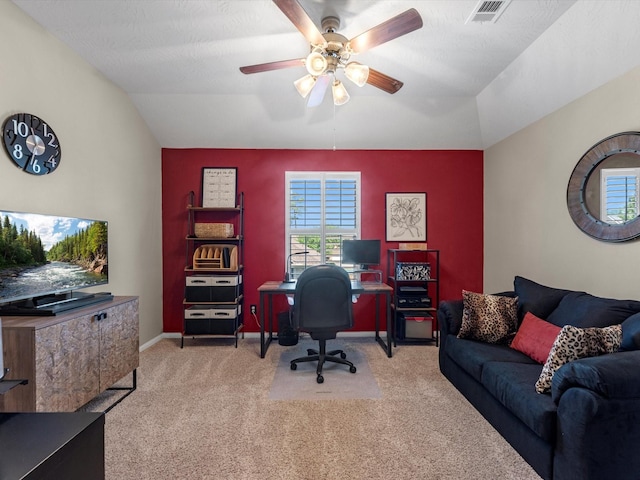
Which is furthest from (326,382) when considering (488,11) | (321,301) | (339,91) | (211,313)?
(488,11)

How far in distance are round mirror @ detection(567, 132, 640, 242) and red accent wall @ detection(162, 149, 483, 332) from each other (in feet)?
5.30

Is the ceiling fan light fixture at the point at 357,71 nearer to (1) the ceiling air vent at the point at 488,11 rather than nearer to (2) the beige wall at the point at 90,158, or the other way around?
(1) the ceiling air vent at the point at 488,11

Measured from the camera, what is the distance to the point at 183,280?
4.22 meters

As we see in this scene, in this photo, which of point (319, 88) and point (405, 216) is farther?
point (405, 216)

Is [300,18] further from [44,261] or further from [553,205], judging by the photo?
[553,205]

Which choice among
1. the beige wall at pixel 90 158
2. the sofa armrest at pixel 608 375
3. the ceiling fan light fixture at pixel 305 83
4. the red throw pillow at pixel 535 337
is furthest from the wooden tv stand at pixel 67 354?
the red throw pillow at pixel 535 337

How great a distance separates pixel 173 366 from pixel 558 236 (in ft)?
13.2

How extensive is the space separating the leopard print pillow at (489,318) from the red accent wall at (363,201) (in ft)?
5.10

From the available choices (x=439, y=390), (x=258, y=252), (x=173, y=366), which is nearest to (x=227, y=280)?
(x=258, y=252)

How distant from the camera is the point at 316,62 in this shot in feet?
6.76

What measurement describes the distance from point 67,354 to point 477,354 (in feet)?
9.36

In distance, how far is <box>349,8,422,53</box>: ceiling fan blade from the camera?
5.68ft

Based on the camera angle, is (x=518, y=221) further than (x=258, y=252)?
No

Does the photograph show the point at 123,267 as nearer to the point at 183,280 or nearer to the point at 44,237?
the point at 183,280
